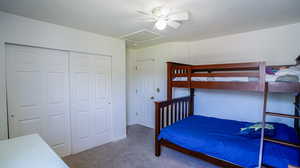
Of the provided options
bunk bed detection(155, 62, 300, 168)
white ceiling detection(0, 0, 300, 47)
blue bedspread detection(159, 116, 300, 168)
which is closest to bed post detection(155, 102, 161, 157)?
bunk bed detection(155, 62, 300, 168)

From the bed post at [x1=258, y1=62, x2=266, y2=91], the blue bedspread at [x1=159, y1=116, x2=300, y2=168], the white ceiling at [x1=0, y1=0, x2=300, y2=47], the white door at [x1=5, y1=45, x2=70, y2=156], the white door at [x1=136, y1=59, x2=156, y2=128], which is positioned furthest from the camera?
the white door at [x1=136, y1=59, x2=156, y2=128]

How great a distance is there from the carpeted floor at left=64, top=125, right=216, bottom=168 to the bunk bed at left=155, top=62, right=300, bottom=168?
23 cm

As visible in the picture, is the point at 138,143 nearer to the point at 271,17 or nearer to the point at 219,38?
the point at 219,38

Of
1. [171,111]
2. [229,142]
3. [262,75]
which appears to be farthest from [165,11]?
[229,142]

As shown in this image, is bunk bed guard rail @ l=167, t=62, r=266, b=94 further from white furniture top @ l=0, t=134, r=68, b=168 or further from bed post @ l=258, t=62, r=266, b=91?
white furniture top @ l=0, t=134, r=68, b=168

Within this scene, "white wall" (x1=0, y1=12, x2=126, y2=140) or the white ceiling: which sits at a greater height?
the white ceiling

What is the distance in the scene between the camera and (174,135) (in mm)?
2201

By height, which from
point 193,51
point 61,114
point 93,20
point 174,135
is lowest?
point 174,135

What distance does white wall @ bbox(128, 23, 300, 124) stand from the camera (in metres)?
2.36

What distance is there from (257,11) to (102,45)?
103 inches

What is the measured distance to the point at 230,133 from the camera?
2086mm

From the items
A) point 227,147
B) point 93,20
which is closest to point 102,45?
point 93,20

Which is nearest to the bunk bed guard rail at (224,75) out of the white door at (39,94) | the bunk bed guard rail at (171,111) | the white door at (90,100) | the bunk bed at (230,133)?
the bunk bed at (230,133)

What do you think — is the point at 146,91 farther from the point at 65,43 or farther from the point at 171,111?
the point at 65,43
